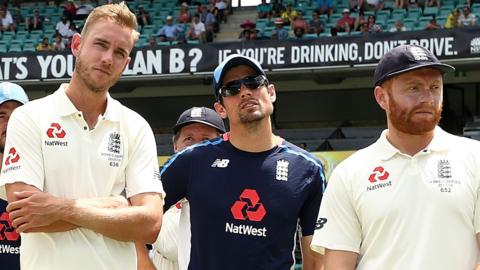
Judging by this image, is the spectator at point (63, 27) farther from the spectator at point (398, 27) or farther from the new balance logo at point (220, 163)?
the new balance logo at point (220, 163)

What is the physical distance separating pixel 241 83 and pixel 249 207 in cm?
67

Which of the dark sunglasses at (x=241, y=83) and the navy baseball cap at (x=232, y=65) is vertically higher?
the navy baseball cap at (x=232, y=65)

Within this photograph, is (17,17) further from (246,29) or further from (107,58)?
(107,58)

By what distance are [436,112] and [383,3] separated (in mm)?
18129

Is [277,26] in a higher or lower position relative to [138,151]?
lower

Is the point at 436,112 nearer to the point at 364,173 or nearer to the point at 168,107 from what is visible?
the point at 364,173

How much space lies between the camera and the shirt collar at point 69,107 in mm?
3893

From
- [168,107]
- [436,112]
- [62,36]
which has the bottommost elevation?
[168,107]

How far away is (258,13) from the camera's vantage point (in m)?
23.1

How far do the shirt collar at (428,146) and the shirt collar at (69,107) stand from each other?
1.24 m

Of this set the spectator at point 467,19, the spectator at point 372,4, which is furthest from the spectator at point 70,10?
the spectator at point 467,19

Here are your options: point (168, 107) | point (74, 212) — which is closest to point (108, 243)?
point (74, 212)

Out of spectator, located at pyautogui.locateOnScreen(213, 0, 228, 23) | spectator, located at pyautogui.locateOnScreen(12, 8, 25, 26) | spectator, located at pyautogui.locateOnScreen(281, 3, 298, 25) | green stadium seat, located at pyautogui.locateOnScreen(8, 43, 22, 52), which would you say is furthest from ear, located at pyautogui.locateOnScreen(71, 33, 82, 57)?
spectator, located at pyautogui.locateOnScreen(12, 8, 25, 26)

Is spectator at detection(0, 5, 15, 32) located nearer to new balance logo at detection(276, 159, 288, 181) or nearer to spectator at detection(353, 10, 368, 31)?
spectator at detection(353, 10, 368, 31)
